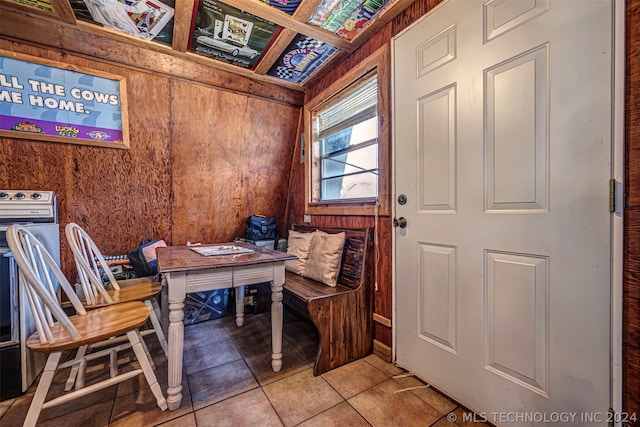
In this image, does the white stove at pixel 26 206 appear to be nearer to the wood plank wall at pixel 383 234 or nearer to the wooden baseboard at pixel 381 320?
the wood plank wall at pixel 383 234

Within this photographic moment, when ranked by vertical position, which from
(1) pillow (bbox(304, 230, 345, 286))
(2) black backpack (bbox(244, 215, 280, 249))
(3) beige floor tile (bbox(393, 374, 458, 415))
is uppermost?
(2) black backpack (bbox(244, 215, 280, 249))

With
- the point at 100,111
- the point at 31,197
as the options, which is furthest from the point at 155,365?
the point at 100,111

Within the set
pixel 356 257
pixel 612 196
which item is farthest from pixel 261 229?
pixel 612 196

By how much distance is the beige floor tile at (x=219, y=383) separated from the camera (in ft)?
4.78

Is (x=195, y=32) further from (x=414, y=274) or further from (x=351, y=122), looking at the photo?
(x=414, y=274)

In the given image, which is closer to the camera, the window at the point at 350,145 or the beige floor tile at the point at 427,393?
the beige floor tile at the point at 427,393

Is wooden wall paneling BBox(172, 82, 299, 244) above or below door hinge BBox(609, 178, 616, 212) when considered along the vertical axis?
above

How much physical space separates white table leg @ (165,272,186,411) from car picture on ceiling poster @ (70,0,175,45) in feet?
6.05

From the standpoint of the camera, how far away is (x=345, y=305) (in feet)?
5.81

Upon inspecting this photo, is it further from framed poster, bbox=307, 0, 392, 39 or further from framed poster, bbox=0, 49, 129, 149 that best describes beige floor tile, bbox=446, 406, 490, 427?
framed poster, bbox=0, 49, 129, 149

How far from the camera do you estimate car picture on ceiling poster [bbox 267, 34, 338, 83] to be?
219 centimetres

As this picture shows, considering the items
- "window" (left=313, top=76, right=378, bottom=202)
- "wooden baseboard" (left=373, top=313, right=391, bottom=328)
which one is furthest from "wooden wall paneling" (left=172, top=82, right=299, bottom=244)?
"wooden baseboard" (left=373, top=313, right=391, bottom=328)

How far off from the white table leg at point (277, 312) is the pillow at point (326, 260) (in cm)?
43

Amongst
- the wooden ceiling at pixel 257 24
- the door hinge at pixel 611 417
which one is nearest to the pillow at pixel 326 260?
the door hinge at pixel 611 417
